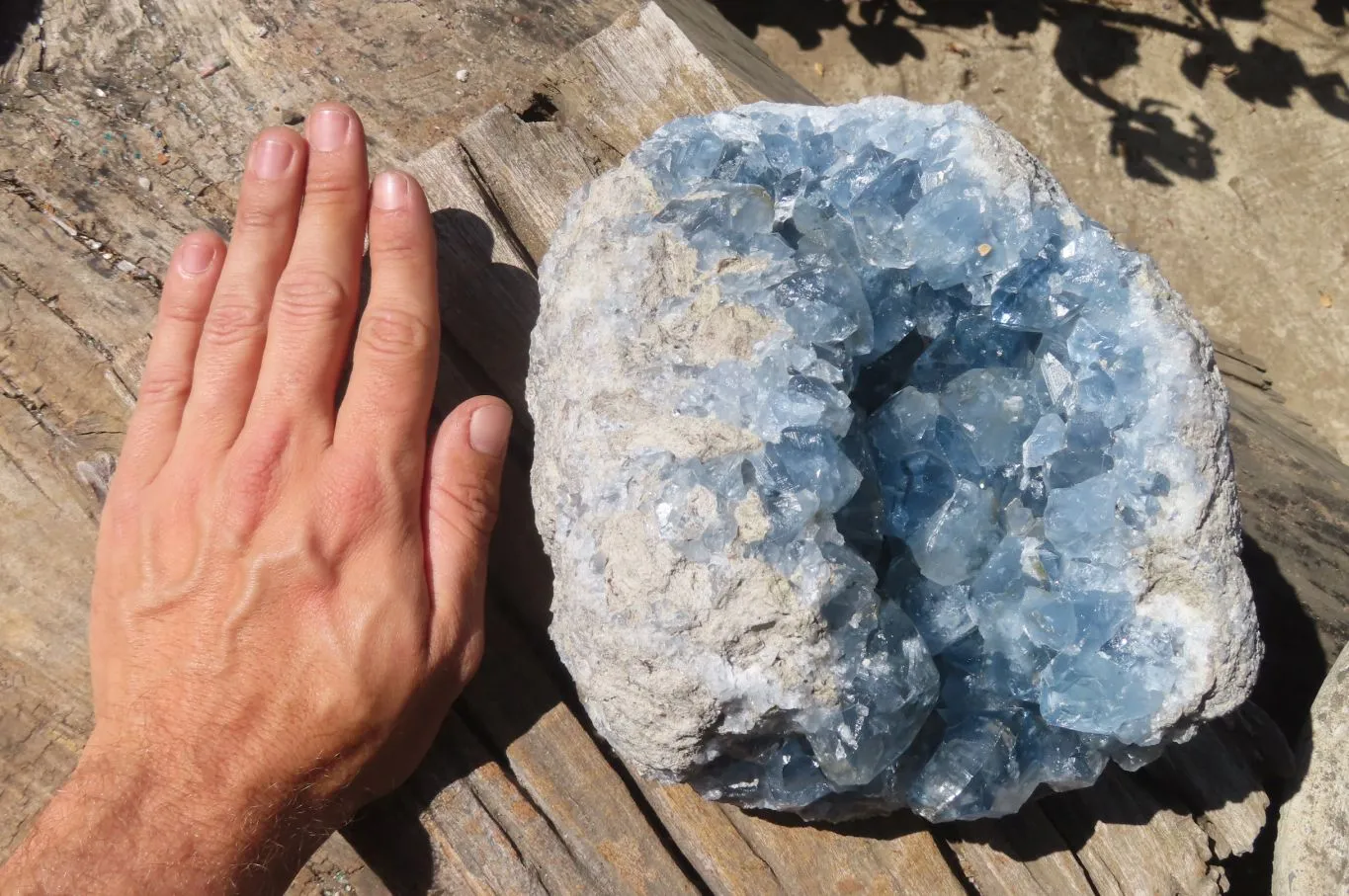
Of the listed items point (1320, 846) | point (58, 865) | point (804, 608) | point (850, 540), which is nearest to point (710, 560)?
point (804, 608)

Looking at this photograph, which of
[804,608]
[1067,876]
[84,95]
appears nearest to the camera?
[804,608]

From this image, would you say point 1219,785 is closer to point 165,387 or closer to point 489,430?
point 489,430

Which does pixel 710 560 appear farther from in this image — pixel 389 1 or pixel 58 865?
pixel 389 1

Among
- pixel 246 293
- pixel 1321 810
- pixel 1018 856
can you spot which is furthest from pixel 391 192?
pixel 1321 810

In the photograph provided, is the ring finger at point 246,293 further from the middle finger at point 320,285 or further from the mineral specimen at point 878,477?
the mineral specimen at point 878,477

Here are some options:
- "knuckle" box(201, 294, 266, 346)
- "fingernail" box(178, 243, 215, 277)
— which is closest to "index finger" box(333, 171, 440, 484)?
"knuckle" box(201, 294, 266, 346)

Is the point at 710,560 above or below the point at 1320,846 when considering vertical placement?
above
